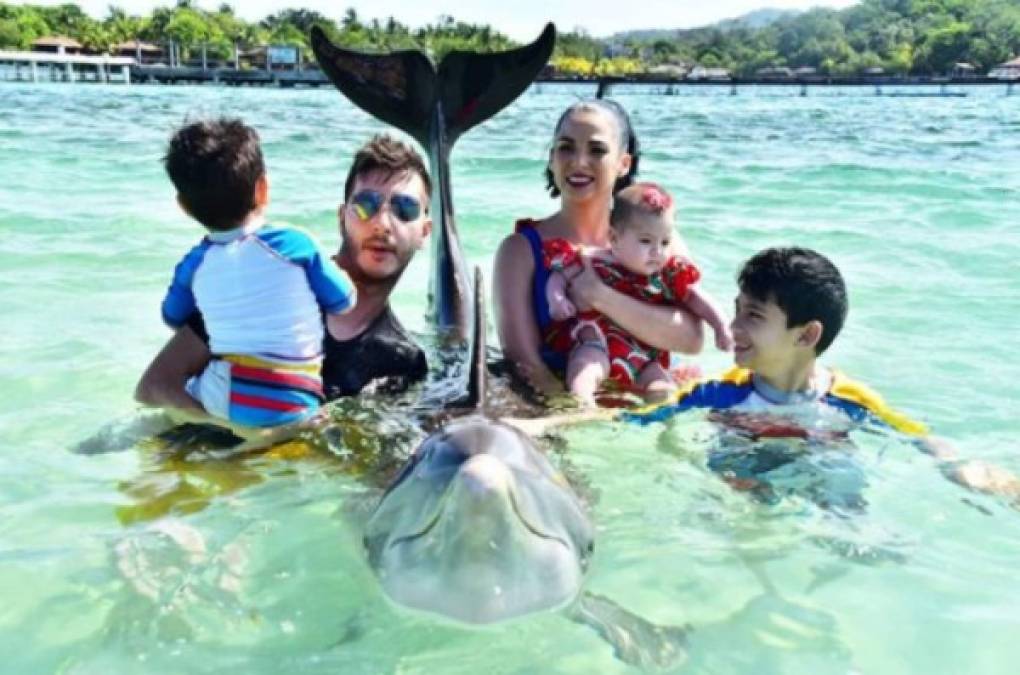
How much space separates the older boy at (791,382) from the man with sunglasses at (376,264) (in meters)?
0.90

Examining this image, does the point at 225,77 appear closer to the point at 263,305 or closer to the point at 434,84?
the point at 434,84

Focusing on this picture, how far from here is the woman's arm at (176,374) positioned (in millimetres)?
3588

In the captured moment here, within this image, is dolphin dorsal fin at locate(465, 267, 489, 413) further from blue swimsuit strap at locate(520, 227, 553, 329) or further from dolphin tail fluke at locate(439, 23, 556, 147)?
dolphin tail fluke at locate(439, 23, 556, 147)

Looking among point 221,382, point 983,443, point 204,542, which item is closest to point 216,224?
point 221,382

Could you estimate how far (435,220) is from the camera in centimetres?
454

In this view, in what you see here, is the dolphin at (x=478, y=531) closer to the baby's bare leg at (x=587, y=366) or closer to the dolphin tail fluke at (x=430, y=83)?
the baby's bare leg at (x=587, y=366)

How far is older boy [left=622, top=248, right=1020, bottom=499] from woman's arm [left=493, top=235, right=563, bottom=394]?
2.54 ft

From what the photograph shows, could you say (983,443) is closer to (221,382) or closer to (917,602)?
(917,602)

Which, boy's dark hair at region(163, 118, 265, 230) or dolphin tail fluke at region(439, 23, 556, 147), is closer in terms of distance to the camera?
boy's dark hair at region(163, 118, 265, 230)

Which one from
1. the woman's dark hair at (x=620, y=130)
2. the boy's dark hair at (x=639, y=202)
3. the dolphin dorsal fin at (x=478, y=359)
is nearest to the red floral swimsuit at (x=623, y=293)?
the boy's dark hair at (x=639, y=202)

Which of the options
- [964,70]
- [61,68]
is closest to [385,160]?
[61,68]

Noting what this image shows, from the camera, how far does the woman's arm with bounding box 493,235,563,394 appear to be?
14.3 feet

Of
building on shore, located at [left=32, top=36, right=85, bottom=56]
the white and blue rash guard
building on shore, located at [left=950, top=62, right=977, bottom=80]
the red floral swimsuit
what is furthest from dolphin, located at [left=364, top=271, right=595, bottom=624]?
building on shore, located at [left=950, top=62, right=977, bottom=80]

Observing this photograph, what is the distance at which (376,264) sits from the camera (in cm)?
394
